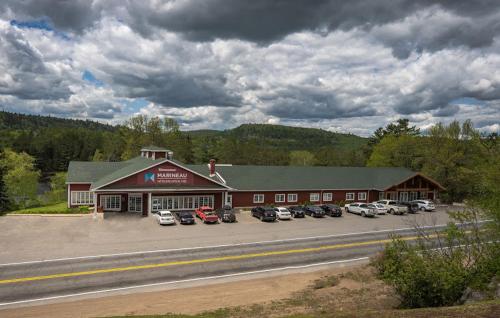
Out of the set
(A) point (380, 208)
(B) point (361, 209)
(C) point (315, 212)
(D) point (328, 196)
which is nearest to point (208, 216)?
(C) point (315, 212)

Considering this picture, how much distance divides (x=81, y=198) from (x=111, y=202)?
4.55 metres

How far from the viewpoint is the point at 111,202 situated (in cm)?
4494

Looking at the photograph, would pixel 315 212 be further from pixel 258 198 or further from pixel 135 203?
pixel 135 203

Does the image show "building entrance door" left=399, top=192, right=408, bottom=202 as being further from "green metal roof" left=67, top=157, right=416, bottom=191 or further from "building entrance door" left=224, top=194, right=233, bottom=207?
"building entrance door" left=224, top=194, right=233, bottom=207

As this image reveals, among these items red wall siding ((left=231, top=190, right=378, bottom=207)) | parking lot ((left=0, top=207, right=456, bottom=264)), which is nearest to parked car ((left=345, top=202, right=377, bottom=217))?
parking lot ((left=0, top=207, right=456, bottom=264))

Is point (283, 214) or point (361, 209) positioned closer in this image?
point (283, 214)

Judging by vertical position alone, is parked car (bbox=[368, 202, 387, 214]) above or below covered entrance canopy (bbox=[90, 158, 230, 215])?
below

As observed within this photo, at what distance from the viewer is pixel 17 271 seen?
23281 mm

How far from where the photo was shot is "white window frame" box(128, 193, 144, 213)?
4475 cm

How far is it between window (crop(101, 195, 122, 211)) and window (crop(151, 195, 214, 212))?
4.38 metres

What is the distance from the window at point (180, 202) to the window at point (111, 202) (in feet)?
14.4

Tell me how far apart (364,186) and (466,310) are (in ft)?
140

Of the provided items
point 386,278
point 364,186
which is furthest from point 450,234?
point 364,186

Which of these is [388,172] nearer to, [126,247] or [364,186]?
[364,186]
